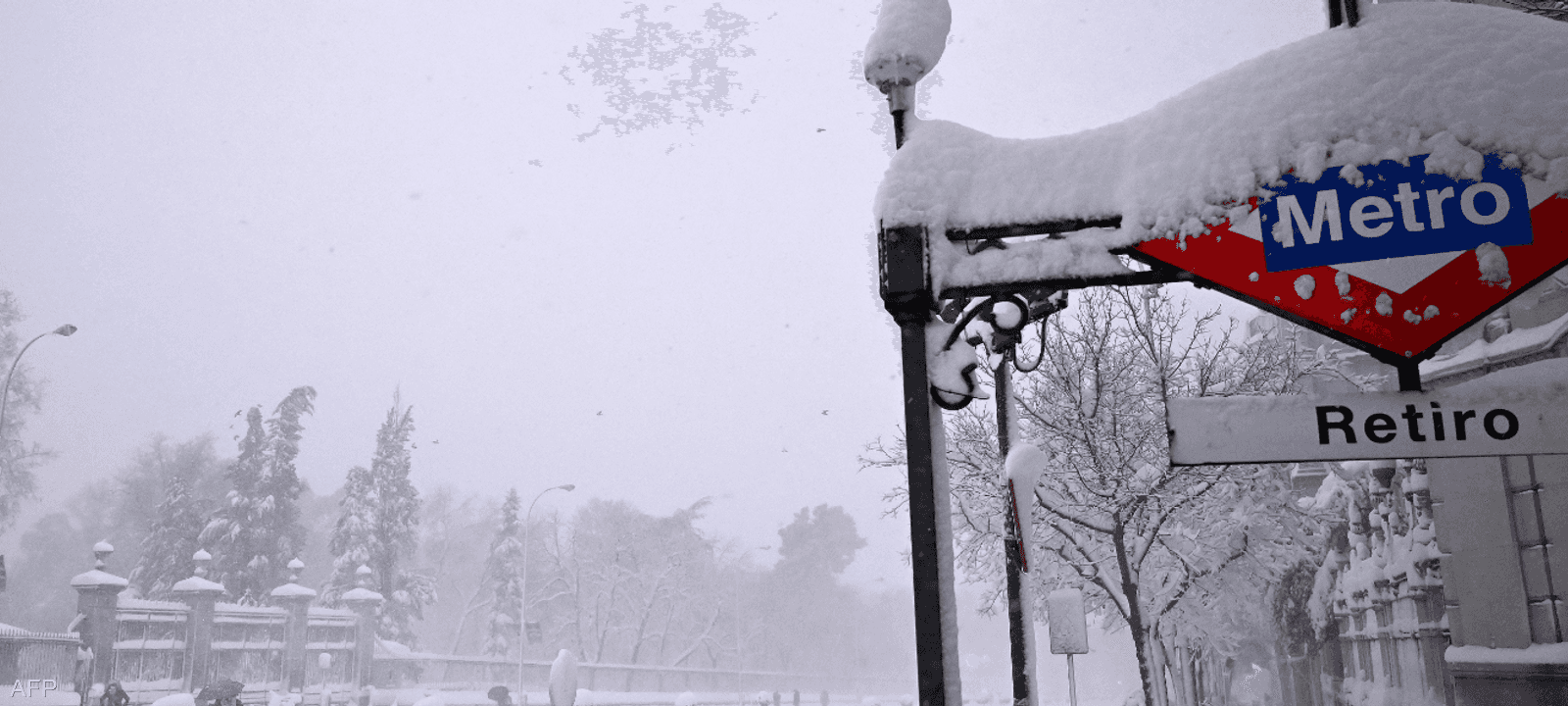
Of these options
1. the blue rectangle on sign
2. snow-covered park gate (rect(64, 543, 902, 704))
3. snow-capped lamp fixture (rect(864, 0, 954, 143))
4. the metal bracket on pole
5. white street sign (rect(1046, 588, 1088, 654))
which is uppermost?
snow-capped lamp fixture (rect(864, 0, 954, 143))

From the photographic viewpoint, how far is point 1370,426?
346 cm

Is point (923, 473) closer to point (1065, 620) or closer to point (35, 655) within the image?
point (1065, 620)

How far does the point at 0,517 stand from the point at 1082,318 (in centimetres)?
4218

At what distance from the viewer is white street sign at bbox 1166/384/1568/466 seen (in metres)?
3.34

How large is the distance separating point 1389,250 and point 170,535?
5792cm

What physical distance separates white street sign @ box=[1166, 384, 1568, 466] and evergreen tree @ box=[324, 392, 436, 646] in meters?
53.6

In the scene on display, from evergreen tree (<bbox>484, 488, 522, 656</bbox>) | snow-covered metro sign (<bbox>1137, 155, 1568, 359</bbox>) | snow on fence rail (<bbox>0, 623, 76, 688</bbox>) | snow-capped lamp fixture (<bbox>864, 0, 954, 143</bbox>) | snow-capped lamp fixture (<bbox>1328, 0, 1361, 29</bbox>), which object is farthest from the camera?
evergreen tree (<bbox>484, 488, 522, 656</bbox>)

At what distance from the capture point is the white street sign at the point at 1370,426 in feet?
10.9

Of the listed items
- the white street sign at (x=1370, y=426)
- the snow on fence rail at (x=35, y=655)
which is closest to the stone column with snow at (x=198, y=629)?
the snow on fence rail at (x=35, y=655)

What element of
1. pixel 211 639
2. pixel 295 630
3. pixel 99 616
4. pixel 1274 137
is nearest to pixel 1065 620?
pixel 1274 137

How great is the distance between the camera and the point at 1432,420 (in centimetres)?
343

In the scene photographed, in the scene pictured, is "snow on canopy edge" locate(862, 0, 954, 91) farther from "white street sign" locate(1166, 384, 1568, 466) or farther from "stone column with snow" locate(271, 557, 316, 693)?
"stone column with snow" locate(271, 557, 316, 693)

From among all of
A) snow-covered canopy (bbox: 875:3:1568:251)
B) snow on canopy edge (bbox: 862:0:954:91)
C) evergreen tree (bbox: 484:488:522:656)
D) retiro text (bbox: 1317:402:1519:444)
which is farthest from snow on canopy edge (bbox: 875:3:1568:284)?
evergreen tree (bbox: 484:488:522:656)

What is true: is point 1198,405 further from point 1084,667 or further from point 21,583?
point 1084,667
